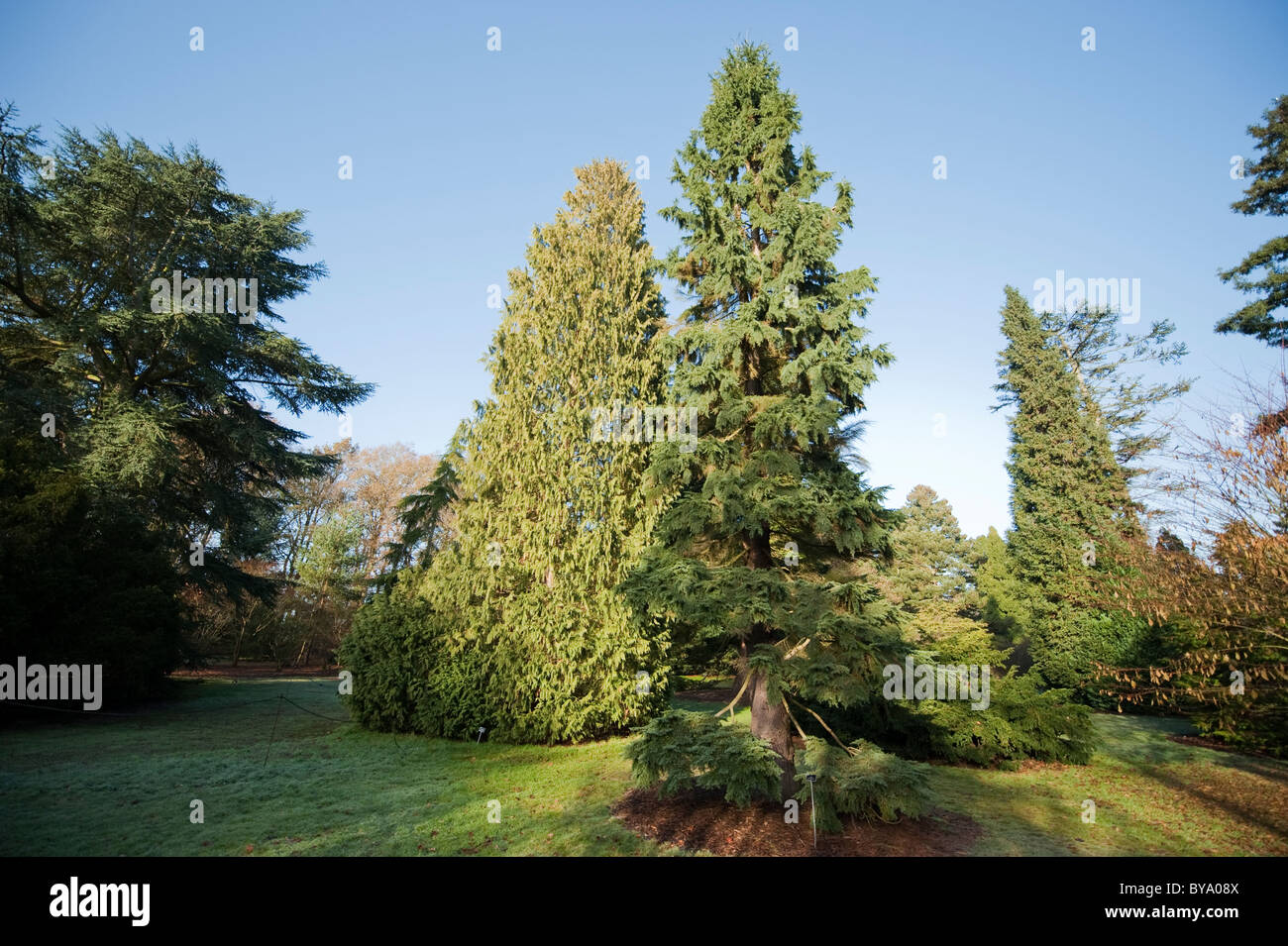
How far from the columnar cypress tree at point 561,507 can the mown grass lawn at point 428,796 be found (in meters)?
1.23

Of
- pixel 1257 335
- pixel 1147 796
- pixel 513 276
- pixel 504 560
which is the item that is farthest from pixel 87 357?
pixel 1257 335

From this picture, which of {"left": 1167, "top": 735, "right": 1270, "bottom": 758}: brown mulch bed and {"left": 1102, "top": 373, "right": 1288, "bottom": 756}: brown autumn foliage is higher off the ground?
{"left": 1102, "top": 373, "right": 1288, "bottom": 756}: brown autumn foliage

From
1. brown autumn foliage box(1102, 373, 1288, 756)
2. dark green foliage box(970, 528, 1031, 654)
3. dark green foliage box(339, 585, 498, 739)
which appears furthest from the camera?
dark green foliage box(970, 528, 1031, 654)

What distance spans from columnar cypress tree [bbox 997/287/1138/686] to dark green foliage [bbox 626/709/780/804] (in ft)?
63.6

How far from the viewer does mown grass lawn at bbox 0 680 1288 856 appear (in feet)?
19.5

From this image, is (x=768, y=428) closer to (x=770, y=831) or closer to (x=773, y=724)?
(x=773, y=724)

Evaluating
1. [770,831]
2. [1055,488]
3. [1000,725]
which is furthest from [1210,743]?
[1055,488]

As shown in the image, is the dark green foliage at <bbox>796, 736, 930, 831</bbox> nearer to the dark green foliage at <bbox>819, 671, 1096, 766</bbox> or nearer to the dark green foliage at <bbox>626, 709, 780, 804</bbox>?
the dark green foliage at <bbox>626, 709, 780, 804</bbox>

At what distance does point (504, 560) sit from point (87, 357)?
60.9 feet

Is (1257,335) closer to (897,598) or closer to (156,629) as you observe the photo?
(897,598)

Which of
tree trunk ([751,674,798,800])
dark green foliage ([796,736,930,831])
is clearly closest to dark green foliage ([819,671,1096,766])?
tree trunk ([751,674,798,800])

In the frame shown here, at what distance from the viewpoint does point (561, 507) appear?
430 inches

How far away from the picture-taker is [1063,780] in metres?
8.91

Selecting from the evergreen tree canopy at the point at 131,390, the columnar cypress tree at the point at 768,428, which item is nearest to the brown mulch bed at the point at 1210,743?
the columnar cypress tree at the point at 768,428
